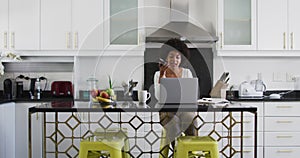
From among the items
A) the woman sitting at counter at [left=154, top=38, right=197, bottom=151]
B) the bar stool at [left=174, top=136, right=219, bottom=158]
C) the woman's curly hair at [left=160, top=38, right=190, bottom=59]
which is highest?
the woman's curly hair at [left=160, top=38, right=190, bottom=59]

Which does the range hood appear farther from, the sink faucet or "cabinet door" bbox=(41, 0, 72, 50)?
"cabinet door" bbox=(41, 0, 72, 50)

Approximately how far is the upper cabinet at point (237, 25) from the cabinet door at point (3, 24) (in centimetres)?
235

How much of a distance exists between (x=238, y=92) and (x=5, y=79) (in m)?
2.71

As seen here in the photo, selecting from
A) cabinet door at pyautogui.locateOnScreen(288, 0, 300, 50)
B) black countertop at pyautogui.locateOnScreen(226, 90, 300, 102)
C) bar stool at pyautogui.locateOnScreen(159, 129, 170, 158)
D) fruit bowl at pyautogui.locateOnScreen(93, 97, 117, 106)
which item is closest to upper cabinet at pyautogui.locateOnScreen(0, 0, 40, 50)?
fruit bowl at pyautogui.locateOnScreen(93, 97, 117, 106)

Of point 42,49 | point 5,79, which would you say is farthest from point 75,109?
point 5,79

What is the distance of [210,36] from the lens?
4.33 metres

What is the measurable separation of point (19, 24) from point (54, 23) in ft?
1.25

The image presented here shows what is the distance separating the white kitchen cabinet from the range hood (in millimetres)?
1627

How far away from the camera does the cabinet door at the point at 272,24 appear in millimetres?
4410

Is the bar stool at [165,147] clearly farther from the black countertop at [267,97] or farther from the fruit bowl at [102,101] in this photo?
the black countertop at [267,97]

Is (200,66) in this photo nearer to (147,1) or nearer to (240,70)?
(240,70)

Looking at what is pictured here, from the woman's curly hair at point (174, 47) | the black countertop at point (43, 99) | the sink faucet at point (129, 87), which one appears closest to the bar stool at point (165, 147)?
the woman's curly hair at point (174, 47)

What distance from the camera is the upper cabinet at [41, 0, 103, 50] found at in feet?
14.2

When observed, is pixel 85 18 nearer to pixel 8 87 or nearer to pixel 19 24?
pixel 19 24
